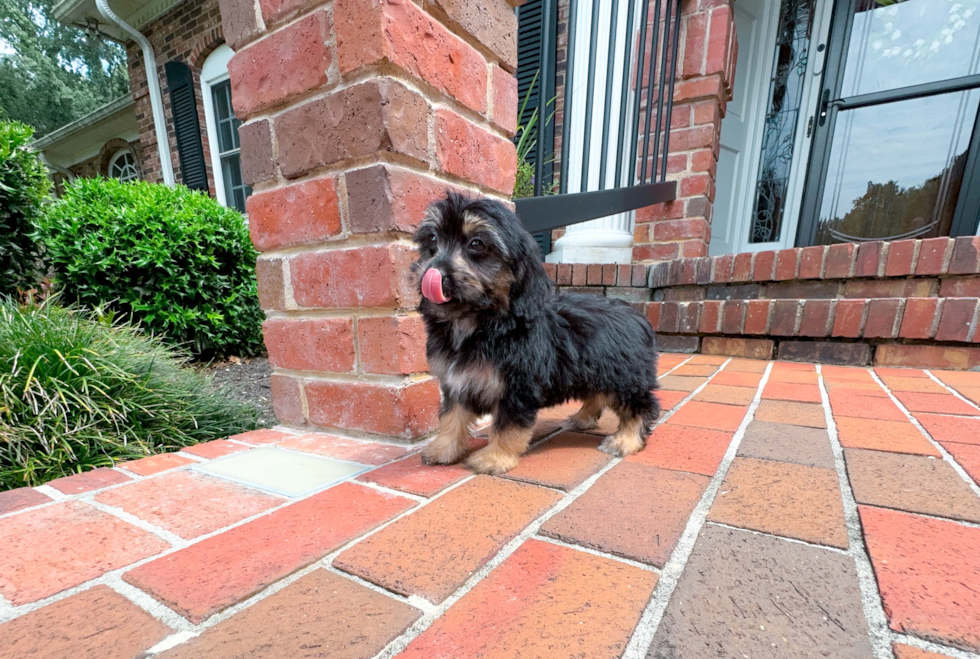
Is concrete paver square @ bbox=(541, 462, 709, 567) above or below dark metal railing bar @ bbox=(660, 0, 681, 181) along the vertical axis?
below

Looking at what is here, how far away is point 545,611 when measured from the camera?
0.72m

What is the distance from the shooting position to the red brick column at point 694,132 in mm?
3332

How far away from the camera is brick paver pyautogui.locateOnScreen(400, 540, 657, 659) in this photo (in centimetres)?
65

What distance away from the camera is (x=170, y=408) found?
6.88 feet

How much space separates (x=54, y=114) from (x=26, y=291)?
18.6 meters

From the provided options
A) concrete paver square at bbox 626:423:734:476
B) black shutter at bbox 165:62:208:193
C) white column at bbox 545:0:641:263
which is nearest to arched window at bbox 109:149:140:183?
black shutter at bbox 165:62:208:193

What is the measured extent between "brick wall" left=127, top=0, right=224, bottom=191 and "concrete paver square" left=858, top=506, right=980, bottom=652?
30.0ft

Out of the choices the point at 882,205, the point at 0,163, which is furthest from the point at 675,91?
the point at 0,163

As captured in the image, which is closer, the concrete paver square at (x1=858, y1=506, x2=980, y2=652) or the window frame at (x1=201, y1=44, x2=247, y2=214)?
the concrete paver square at (x1=858, y1=506, x2=980, y2=652)

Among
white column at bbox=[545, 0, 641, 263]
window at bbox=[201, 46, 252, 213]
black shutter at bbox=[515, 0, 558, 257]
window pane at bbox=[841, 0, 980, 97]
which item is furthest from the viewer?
window at bbox=[201, 46, 252, 213]

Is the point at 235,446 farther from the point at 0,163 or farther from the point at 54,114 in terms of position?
the point at 54,114

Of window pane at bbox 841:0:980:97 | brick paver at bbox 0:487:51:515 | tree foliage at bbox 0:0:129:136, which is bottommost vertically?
brick paver at bbox 0:487:51:515

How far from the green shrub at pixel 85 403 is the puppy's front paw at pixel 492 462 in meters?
1.45

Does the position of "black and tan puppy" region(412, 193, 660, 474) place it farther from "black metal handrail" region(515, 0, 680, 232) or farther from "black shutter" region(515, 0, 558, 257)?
"black shutter" region(515, 0, 558, 257)
